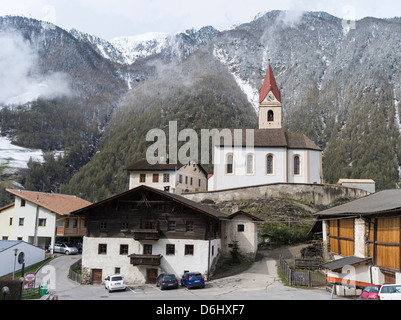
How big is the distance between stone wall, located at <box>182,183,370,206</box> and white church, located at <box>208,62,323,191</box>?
21.8 ft

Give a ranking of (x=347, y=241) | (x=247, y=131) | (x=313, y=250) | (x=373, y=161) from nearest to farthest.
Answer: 1. (x=347, y=241)
2. (x=313, y=250)
3. (x=247, y=131)
4. (x=373, y=161)

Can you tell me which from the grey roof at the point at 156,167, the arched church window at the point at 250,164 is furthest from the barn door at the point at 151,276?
the arched church window at the point at 250,164

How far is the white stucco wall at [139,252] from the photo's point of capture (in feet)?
108

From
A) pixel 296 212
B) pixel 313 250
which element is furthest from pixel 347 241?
pixel 296 212

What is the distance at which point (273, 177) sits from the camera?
61.2 metres

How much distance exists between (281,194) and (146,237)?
84.5 feet

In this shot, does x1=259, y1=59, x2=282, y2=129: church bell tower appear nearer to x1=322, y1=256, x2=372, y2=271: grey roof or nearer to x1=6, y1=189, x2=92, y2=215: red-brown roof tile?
x1=6, y1=189, x2=92, y2=215: red-brown roof tile

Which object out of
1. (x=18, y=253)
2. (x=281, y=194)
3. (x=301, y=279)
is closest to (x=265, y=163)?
(x=281, y=194)

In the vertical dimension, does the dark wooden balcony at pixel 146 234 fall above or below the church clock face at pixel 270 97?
below

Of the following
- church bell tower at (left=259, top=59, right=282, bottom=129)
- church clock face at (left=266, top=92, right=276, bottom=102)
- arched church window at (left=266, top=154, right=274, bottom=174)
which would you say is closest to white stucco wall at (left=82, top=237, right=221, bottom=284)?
arched church window at (left=266, top=154, right=274, bottom=174)

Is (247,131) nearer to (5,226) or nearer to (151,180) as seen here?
(151,180)

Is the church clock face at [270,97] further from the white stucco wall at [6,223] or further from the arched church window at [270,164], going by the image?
the white stucco wall at [6,223]
